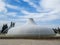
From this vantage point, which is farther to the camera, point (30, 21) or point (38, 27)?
point (30, 21)

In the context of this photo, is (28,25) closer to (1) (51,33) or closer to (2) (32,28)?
(2) (32,28)

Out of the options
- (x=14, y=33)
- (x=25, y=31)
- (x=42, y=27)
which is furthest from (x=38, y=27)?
(x=14, y=33)

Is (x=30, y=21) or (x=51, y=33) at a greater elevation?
(x=30, y=21)

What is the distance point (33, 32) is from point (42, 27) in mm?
2986

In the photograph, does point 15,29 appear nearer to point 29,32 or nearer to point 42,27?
point 29,32

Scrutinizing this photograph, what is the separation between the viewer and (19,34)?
38.8 metres

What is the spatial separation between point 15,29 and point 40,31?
765 cm

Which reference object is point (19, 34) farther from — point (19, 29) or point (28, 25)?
point (28, 25)

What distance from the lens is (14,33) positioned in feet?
132

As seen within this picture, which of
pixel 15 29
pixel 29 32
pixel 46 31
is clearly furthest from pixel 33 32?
pixel 15 29

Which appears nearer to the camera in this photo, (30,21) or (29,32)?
(29,32)

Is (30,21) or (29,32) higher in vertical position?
(30,21)

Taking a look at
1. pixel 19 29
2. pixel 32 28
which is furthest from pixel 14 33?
pixel 32 28

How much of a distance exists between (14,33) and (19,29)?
1958 millimetres
